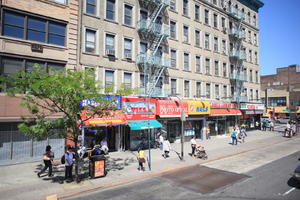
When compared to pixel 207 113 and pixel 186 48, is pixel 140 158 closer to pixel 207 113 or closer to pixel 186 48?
pixel 207 113

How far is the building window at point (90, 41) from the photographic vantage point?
690 inches

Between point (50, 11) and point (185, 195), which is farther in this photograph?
point (50, 11)

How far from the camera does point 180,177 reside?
11.2 meters

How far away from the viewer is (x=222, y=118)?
28.8 metres

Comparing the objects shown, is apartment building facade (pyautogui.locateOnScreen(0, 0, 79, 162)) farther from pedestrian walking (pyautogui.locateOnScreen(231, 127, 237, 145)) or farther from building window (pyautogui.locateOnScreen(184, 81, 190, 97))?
pedestrian walking (pyautogui.locateOnScreen(231, 127, 237, 145))

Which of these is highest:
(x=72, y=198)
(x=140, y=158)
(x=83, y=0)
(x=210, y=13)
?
(x=210, y=13)

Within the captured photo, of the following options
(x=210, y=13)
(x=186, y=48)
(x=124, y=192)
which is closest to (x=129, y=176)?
(x=124, y=192)

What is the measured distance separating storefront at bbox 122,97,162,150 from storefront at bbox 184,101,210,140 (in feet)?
19.1

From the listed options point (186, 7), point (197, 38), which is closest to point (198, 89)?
point (197, 38)

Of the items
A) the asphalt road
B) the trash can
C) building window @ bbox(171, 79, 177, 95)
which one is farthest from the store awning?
the asphalt road

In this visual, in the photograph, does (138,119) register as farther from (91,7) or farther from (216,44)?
(216,44)

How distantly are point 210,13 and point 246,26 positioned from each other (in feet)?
33.9

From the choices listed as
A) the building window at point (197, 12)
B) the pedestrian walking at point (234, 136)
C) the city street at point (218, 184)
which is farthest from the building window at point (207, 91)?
the city street at point (218, 184)

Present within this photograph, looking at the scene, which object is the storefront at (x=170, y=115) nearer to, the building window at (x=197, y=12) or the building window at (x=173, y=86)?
the building window at (x=173, y=86)
